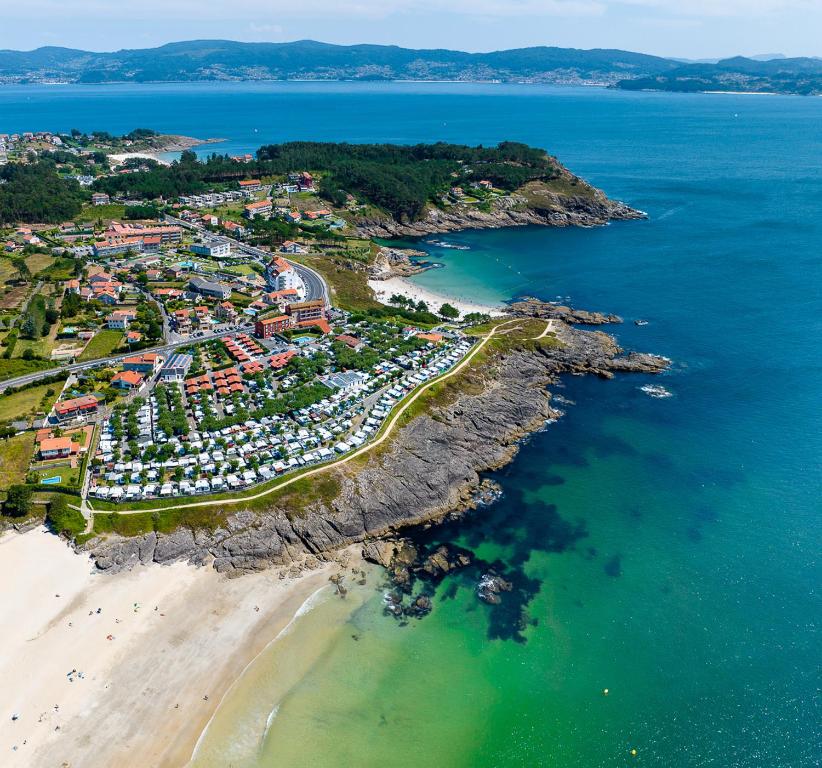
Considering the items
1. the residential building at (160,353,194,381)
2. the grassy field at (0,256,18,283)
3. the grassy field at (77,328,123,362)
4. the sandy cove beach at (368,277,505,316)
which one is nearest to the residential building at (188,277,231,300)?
the grassy field at (77,328,123,362)

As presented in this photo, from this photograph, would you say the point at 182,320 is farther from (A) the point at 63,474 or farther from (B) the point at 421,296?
(B) the point at 421,296

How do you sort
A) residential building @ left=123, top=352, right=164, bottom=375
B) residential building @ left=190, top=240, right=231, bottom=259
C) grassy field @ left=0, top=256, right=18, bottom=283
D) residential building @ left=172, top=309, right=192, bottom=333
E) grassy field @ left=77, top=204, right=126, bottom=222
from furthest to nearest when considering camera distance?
grassy field @ left=77, top=204, right=126, bottom=222 → residential building @ left=190, top=240, right=231, bottom=259 → grassy field @ left=0, top=256, right=18, bottom=283 → residential building @ left=172, top=309, right=192, bottom=333 → residential building @ left=123, top=352, right=164, bottom=375

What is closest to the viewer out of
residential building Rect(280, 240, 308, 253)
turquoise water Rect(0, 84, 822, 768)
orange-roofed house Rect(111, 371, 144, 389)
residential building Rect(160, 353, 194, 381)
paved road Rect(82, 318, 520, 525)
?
turquoise water Rect(0, 84, 822, 768)

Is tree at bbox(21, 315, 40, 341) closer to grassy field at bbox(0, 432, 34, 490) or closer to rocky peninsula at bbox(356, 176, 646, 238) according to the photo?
grassy field at bbox(0, 432, 34, 490)

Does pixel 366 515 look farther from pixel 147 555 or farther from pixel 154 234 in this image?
pixel 154 234

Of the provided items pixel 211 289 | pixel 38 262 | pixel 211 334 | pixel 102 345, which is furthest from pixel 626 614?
pixel 38 262

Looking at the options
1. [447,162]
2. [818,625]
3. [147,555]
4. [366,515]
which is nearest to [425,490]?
[366,515]

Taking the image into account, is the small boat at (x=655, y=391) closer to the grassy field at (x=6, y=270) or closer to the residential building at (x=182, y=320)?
the residential building at (x=182, y=320)
